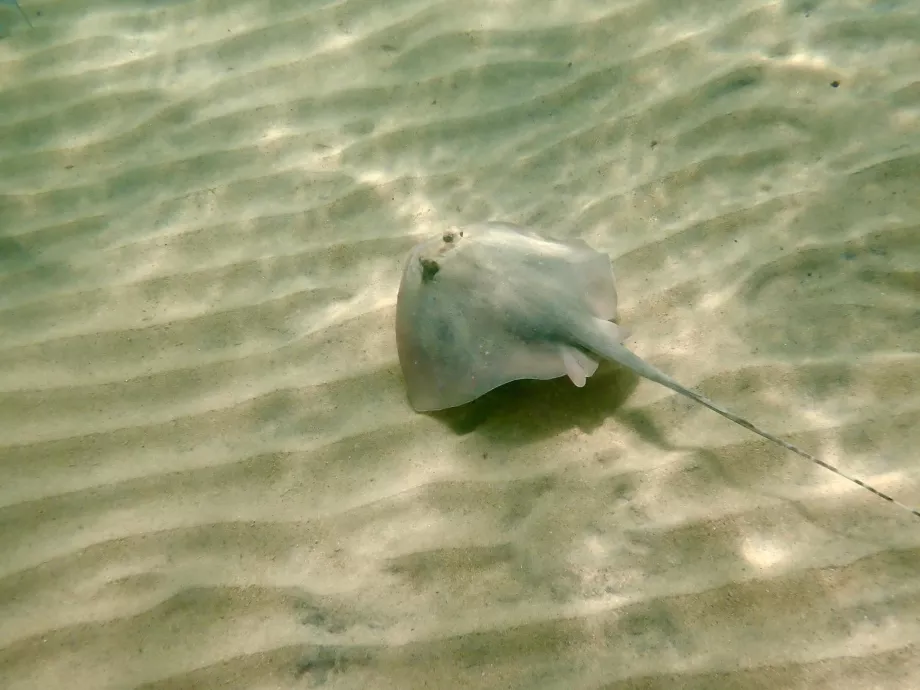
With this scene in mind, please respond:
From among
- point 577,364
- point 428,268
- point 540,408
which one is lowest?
point 540,408

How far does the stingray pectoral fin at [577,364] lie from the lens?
2456mm

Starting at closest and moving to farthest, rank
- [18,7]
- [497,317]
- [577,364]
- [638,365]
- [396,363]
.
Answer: [638,365], [577,364], [497,317], [396,363], [18,7]

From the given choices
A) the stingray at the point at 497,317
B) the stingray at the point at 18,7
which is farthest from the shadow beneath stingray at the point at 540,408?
the stingray at the point at 18,7

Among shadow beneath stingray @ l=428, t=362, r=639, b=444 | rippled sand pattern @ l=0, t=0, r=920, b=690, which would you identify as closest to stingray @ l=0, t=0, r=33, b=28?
rippled sand pattern @ l=0, t=0, r=920, b=690

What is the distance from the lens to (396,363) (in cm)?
283

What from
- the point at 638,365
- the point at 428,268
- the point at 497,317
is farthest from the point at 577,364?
the point at 428,268

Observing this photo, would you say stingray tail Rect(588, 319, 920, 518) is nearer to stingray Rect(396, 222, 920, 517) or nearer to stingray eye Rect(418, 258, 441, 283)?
stingray Rect(396, 222, 920, 517)

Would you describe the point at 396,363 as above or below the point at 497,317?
below

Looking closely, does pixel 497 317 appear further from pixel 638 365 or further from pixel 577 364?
pixel 638 365

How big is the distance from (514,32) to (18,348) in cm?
333

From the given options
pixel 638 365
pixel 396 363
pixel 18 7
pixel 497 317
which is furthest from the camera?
pixel 18 7

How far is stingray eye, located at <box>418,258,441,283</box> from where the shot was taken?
2.67 meters

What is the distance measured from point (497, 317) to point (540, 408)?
42 centimetres

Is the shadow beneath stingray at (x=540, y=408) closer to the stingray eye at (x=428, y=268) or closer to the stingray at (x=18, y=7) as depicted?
the stingray eye at (x=428, y=268)
